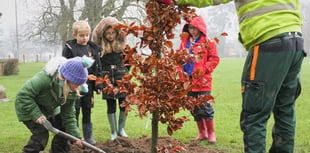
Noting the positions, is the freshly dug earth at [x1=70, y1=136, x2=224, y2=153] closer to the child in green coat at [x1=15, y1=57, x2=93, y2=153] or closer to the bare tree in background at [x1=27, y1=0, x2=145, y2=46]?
the child in green coat at [x1=15, y1=57, x2=93, y2=153]

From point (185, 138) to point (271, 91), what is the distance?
2.64m

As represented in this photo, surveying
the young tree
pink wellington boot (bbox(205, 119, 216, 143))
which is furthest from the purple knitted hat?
pink wellington boot (bbox(205, 119, 216, 143))

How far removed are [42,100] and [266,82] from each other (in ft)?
7.25

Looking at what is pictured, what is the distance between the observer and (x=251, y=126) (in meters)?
2.86

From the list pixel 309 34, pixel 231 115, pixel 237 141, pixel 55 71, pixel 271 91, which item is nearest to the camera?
pixel 271 91

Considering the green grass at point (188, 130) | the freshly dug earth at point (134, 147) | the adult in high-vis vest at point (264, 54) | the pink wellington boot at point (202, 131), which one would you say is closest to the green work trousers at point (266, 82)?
the adult in high-vis vest at point (264, 54)

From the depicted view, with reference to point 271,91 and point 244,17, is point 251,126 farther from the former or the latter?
point 244,17

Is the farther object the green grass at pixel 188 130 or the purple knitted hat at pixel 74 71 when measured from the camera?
the green grass at pixel 188 130

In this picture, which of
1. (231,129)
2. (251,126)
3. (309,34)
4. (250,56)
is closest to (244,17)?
(250,56)

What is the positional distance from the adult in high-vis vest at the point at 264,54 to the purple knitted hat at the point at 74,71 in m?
1.06

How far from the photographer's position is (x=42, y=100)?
3.68 metres

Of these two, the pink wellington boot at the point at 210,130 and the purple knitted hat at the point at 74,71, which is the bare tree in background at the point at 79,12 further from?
the purple knitted hat at the point at 74,71

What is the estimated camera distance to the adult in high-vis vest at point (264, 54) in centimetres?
277

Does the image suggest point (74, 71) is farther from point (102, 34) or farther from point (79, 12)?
point (79, 12)
